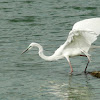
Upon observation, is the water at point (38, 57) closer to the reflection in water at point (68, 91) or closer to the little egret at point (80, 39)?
the reflection in water at point (68, 91)

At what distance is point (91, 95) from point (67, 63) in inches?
149

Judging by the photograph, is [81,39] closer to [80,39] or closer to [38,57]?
[80,39]

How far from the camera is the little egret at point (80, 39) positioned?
13.1m

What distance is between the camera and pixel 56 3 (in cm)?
2659

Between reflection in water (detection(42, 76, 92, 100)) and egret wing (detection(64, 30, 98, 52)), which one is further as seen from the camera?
egret wing (detection(64, 30, 98, 52))

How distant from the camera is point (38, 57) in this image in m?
16.4

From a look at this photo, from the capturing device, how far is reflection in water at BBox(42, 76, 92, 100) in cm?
1207

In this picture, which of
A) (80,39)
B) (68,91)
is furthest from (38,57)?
(68,91)

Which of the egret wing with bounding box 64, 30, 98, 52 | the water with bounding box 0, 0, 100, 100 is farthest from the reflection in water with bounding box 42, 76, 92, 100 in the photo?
the egret wing with bounding box 64, 30, 98, 52

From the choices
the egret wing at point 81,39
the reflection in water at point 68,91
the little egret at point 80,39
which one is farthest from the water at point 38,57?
the egret wing at point 81,39

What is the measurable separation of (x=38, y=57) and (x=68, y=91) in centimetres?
395

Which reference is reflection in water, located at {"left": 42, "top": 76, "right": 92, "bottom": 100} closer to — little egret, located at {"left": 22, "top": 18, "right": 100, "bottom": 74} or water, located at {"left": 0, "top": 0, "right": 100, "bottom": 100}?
water, located at {"left": 0, "top": 0, "right": 100, "bottom": 100}

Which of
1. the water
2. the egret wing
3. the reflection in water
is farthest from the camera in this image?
the egret wing

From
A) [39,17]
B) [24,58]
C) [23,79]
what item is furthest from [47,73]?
[39,17]
